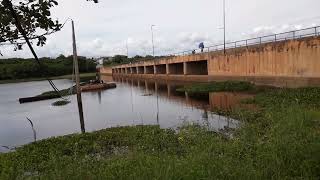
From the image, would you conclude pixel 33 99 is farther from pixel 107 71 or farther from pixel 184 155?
pixel 107 71

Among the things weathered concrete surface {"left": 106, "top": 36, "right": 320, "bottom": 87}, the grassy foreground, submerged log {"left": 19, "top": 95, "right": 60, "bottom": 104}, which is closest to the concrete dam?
weathered concrete surface {"left": 106, "top": 36, "right": 320, "bottom": 87}

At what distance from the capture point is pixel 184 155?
9945 millimetres

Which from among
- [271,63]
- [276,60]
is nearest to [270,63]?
[271,63]

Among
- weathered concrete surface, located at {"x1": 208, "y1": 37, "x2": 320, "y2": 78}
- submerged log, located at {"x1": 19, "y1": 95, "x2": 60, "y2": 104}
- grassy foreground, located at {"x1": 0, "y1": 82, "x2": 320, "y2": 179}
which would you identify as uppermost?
weathered concrete surface, located at {"x1": 208, "y1": 37, "x2": 320, "y2": 78}

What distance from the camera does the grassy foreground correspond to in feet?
22.3

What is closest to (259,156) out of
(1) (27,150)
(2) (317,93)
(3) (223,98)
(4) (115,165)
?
(4) (115,165)

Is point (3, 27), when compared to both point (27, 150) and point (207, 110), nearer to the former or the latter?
point (27, 150)

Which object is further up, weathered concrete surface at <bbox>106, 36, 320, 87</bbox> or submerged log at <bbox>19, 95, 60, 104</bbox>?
weathered concrete surface at <bbox>106, 36, 320, 87</bbox>

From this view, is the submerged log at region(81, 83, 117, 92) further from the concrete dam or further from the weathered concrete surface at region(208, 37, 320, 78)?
the weathered concrete surface at region(208, 37, 320, 78)

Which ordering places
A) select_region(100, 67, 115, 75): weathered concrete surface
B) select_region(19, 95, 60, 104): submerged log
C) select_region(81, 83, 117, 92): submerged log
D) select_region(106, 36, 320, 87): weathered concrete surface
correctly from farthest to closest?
select_region(100, 67, 115, 75): weathered concrete surface < select_region(81, 83, 117, 92): submerged log < select_region(19, 95, 60, 104): submerged log < select_region(106, 36, 320, 87): weathered concrete surface

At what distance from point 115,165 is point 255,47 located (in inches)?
1239

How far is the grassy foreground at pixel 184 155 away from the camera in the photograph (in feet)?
22.3

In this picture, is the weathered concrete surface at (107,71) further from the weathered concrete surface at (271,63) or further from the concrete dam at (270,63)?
the weathered concrete surface at (271,63)

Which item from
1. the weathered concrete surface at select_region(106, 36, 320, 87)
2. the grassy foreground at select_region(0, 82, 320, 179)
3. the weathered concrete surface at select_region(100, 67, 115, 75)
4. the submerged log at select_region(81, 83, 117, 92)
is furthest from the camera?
the weathered concrete surface at select_region(100, 67, 115, 75)
